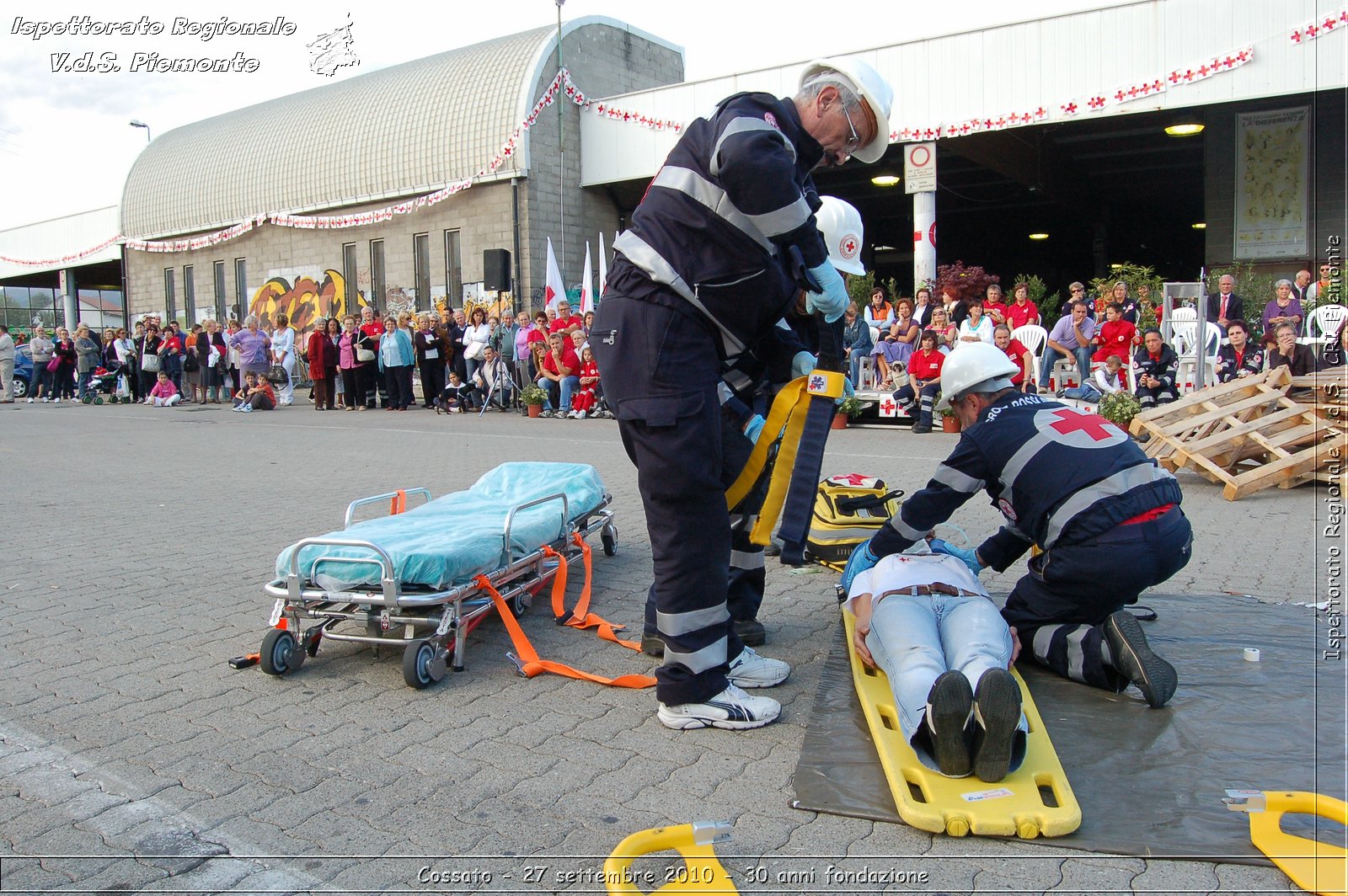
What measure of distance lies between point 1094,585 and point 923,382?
10.4m

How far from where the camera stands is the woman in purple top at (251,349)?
72.9ft

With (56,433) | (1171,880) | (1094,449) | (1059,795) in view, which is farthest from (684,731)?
(56,433)

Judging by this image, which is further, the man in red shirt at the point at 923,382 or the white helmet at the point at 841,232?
the man in red shirt at the point at 923,382

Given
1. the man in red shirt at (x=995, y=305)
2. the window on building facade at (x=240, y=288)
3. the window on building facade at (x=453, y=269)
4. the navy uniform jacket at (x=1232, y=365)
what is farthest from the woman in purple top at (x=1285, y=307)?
the window on building facade at (x=240, y=288)

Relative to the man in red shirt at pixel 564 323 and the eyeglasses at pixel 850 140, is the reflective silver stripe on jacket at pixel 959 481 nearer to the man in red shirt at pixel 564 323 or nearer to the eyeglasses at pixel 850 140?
the eyeglasses at pixel 850 140

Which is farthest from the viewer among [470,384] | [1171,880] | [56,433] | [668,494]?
[470,384]

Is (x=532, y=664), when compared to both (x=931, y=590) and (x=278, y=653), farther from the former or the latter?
(x=931, y=590)

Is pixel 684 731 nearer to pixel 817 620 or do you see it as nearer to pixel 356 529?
pixel 817 620

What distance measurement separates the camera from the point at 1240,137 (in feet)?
58.2

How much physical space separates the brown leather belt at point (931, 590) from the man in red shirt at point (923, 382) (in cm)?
1014

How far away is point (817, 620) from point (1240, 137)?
57.6ft

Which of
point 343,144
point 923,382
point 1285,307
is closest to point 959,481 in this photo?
point 923,382

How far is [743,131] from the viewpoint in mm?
3164

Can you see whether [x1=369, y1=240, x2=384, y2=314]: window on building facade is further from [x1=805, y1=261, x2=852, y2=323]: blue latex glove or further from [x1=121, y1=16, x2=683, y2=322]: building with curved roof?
[x1=805, y1=261, x2=852, y2=323]: blue latex glove
